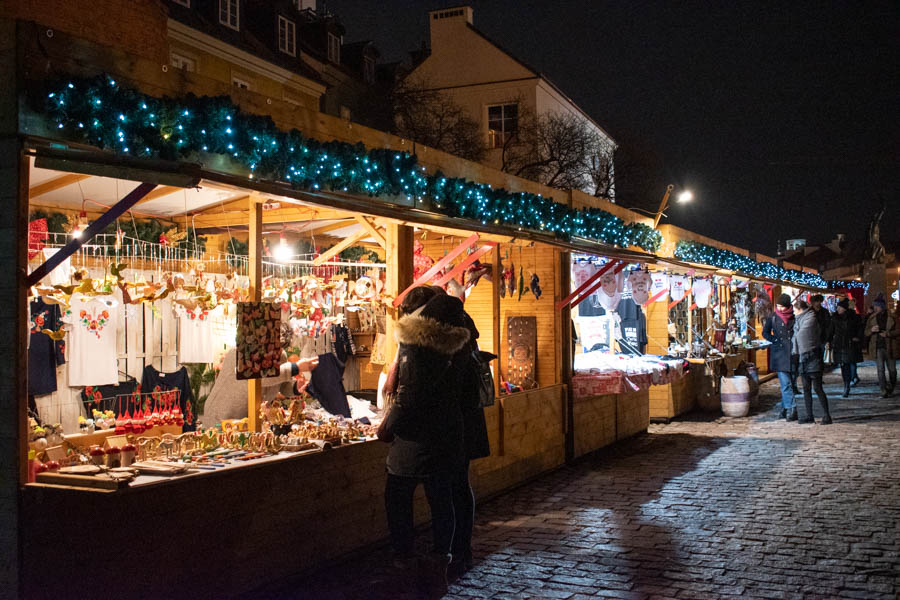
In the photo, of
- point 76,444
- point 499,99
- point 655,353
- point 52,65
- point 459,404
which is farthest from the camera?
point 499,99

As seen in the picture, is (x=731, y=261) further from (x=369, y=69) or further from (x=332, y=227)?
(x=369, y=69)

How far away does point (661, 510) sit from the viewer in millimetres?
7434

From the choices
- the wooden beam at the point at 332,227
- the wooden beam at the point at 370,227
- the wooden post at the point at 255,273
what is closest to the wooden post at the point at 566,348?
the wooden beam at the point at 332,227

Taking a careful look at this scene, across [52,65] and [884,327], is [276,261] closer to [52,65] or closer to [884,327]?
[52,65]

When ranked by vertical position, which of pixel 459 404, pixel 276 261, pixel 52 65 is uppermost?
pixel 52 65

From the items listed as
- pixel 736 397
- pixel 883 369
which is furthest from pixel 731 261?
pixel 736 397

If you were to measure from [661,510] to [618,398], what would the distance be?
168 inches

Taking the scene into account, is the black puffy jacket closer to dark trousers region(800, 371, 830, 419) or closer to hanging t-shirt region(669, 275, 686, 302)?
dark trousers region(800, 371, 830, 419)

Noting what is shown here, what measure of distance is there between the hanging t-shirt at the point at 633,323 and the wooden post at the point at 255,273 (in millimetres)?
8370

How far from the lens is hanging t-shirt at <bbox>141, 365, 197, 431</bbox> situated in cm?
811

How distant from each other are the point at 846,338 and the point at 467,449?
13.6 metres

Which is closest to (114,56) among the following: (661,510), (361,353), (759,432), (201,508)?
(201,508)

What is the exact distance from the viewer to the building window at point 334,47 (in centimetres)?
3509

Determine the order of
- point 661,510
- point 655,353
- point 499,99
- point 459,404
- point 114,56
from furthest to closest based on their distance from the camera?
point 499,99 → point 655,353 → point 661,510 → point 459,404 → point 114,56
